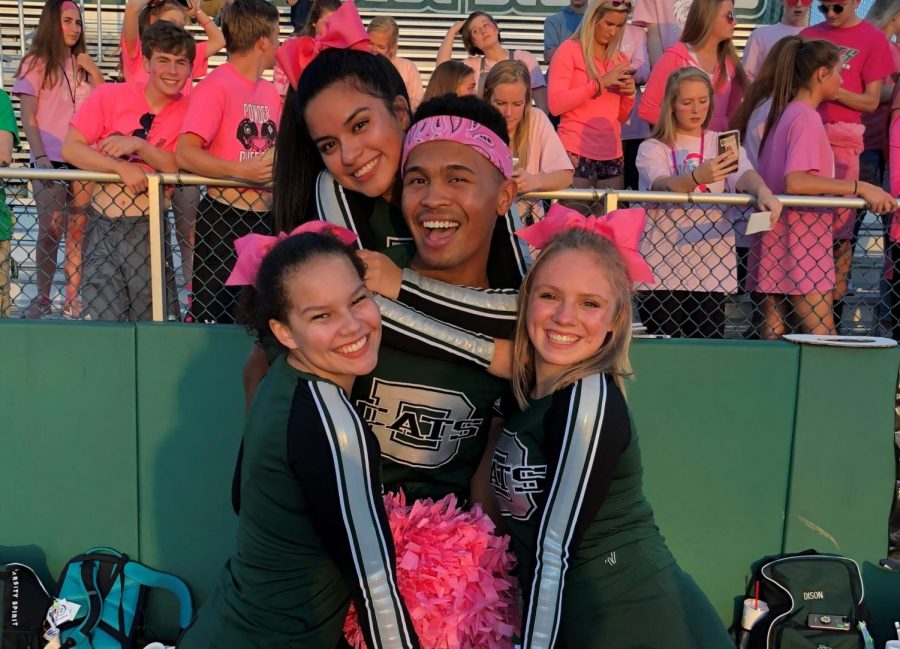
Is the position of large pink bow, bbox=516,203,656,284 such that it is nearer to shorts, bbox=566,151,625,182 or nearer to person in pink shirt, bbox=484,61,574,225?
person in pink shirt, bbox=484,61,574,225

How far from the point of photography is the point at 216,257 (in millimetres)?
4035

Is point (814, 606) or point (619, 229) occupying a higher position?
point (619, 229)

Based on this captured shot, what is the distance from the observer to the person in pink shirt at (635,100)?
5.95m

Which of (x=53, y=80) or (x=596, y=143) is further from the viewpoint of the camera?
(x=53, y=80)

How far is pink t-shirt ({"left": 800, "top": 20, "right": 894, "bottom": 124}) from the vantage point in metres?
5.27

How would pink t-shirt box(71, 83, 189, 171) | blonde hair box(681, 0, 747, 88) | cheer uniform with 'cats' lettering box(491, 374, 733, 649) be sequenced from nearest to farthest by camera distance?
cheer uniform with 'cats' lettering box(491, 374, 733, 649), pink t-shirt box(71, 83, 189, 171), blonde hair box(681, 0, 747, 88)

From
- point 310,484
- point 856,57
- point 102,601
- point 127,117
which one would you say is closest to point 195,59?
point 127,117

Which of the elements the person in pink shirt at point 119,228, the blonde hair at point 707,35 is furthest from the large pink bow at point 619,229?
the blonde hair at point 707,35

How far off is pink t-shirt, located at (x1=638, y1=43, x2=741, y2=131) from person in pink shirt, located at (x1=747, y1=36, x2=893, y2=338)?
26.9 inches

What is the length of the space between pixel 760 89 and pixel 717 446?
6.68 ft

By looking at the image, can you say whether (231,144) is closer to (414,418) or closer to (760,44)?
(414,418)

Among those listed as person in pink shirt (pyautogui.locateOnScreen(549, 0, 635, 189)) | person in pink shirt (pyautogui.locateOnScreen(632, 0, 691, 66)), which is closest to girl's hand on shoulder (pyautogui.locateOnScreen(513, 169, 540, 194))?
person in pink shirt (pyautogui.locateOnScreen(549, 0, 635, 189))

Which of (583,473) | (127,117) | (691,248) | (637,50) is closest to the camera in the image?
(583,473)

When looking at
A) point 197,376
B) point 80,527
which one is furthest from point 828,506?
point 80,527
